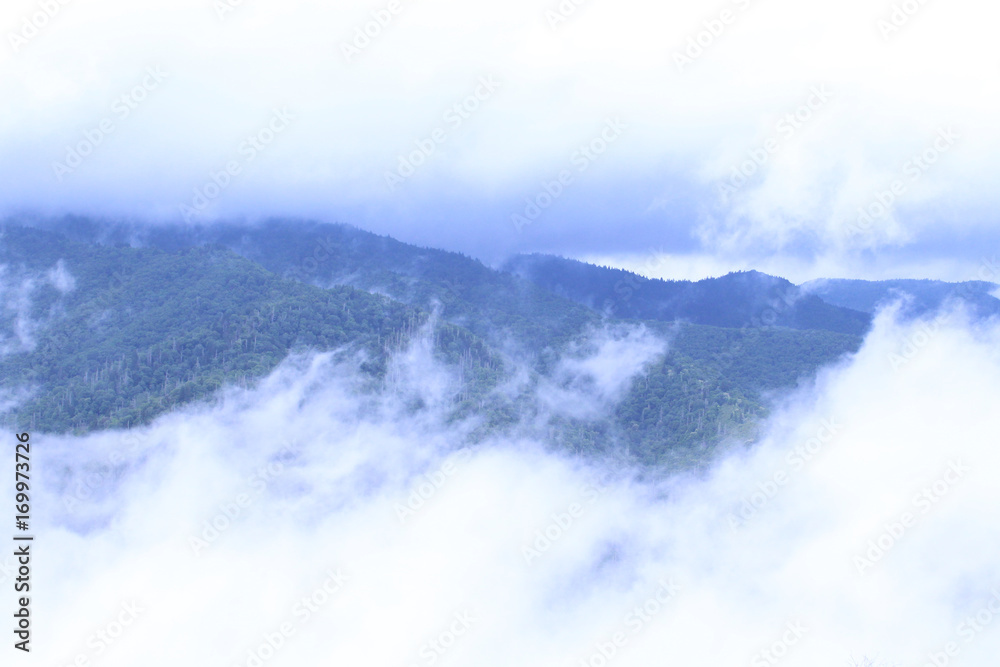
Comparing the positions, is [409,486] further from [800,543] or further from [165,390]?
[800,543]

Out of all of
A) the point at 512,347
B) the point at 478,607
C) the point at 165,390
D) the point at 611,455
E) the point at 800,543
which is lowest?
the point at 478,607

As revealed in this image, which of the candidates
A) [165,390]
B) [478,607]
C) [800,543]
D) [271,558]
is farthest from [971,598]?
[165,390]

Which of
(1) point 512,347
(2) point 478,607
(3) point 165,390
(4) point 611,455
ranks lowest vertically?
(2) point 478,607

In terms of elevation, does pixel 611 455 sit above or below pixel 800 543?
above

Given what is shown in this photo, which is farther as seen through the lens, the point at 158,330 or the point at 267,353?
the point at 158,330

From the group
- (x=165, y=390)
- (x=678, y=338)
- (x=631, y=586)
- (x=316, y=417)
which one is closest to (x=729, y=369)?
(x=678, y=338)

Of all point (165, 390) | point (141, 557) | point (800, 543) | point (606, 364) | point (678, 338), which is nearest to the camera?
point (165, 390)

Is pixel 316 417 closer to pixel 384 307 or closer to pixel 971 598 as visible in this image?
pixel 384 307

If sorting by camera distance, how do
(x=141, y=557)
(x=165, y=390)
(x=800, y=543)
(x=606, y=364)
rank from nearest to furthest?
1. (x=165, y=390)
2. (x=141, y=557)
3. (x=800, y=543)
4. (x=606, y=364)

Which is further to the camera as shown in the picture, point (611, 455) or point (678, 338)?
point (678, 338)
